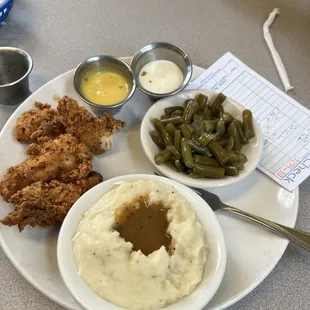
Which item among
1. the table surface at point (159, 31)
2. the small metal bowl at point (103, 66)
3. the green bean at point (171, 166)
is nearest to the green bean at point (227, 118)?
the green bean at point (171, 166)

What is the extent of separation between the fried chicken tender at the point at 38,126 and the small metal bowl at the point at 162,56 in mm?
567

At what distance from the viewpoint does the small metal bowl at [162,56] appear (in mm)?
2775

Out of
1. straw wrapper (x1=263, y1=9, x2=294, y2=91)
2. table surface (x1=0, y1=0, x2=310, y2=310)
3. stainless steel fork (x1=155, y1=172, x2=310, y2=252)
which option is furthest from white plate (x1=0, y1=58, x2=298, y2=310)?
straw wrapper (x1=263, y1=9, x2=294, y2=91)

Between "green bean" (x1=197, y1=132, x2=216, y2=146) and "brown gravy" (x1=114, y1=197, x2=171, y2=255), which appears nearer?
"brown gravy" (x1=114, y1=197, x2=171, y2=255)

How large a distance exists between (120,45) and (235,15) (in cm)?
99

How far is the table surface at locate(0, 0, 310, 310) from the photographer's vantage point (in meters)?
3.14

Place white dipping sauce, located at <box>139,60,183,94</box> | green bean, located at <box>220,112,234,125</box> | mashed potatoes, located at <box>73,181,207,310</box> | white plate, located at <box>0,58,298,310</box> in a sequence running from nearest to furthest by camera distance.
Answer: mashed potatoes, located at <box>73,181,207,310</box>, white plate, located at <box>0,58,298,310</box>, green bean, located at <box>220,112,234,125</box>, white dipping sauce, located at <box>139,60,183,94</box>

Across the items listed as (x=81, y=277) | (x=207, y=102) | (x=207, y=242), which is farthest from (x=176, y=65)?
(x=81, y=277)

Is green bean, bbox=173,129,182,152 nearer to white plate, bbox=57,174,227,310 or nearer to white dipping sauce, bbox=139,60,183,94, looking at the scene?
white plate, bbox=57,174,227,310

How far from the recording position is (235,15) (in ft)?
11.5

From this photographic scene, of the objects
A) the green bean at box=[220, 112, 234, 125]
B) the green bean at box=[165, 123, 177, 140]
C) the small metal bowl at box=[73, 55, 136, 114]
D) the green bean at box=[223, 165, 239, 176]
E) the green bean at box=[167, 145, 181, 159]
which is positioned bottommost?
the small metal bowl at box=[73, 55, 136, 114]

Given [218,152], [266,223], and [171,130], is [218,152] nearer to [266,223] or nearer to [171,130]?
[171,130]

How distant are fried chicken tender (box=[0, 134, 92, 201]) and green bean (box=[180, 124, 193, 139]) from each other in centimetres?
54

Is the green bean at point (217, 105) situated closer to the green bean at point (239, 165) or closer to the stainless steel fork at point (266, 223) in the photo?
the green bean at point (239, 165)
